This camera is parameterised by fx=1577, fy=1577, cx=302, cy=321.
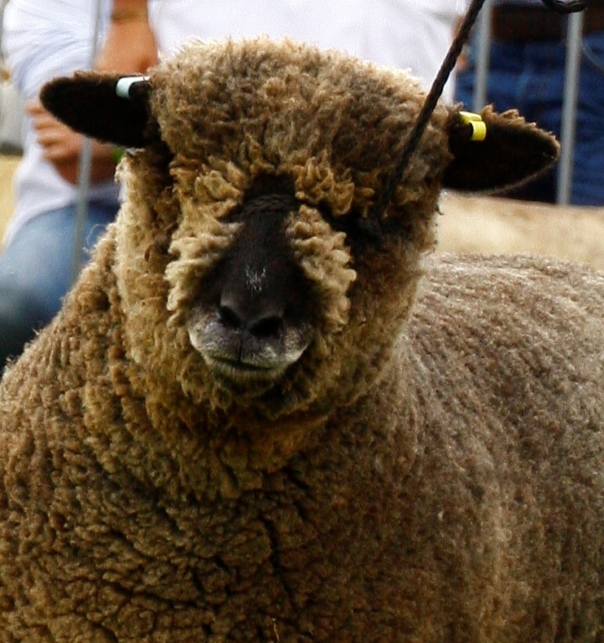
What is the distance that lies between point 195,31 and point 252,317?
2298 millimetres

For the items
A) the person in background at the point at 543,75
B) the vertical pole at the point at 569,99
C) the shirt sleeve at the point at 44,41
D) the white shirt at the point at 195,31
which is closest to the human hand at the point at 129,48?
the white shirt at the point at 195,31

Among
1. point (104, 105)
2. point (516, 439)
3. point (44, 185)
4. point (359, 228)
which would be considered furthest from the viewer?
Result: point (44, 185)

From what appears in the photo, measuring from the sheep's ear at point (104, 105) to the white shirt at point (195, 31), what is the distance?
1.42 metres

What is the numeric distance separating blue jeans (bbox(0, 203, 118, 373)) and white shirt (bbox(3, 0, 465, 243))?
62mm

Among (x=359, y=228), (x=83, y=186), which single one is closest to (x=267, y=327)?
(x=359, y=228)

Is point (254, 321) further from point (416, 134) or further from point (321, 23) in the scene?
point (321, 23)

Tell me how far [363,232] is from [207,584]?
2.74ft

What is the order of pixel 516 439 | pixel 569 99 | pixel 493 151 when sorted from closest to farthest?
pixel 493 151 → pixel 516 439 → pixel 569 99

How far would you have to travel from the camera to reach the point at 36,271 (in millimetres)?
4840

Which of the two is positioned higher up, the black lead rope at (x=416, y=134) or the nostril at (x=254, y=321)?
the black lead rope at (x=416, y=134)

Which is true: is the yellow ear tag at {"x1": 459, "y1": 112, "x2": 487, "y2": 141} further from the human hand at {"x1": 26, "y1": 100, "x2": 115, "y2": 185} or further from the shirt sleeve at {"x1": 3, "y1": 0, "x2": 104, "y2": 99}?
the shirt sleeve at {"x1": 3, "y1": 0, "x2": 104, "y2": 99}

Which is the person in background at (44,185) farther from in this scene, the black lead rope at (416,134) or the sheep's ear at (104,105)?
the black lead rope at (416,134)

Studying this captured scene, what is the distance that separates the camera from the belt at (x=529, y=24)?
7.72 meters

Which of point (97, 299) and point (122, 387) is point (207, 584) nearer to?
point (122, 387)
